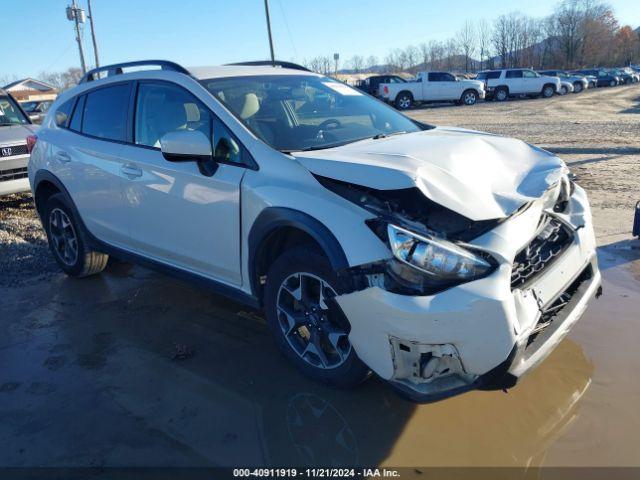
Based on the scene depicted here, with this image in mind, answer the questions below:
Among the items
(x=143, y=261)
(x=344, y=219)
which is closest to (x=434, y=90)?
(x=143, y=261)

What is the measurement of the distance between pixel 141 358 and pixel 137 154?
1.52 m

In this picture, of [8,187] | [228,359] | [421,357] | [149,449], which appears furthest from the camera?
[8,187]

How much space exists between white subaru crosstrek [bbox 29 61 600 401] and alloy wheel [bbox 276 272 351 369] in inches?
0.4

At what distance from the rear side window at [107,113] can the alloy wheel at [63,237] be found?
3.24 ft

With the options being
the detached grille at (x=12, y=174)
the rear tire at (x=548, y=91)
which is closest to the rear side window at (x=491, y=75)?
the rear tire at (x=548, y=91)

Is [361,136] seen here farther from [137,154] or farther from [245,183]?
[137,154]

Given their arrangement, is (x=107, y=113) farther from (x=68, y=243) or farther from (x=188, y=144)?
(x=188, y=144)

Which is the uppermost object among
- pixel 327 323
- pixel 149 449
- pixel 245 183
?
pixel 245 183

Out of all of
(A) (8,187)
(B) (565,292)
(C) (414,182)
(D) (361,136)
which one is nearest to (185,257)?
(D) (361,136)

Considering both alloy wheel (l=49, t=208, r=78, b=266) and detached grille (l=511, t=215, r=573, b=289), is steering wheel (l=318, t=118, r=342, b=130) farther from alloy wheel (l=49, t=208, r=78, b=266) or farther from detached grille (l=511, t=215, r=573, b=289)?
alloy wheel (l=49, t=208, r=78, b=266)

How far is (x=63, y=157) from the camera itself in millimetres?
4969

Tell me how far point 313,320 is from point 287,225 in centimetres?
57

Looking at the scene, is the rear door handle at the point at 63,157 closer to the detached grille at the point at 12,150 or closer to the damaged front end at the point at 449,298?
the damaged front end at the point at 449,298

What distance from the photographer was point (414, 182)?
2.68m
